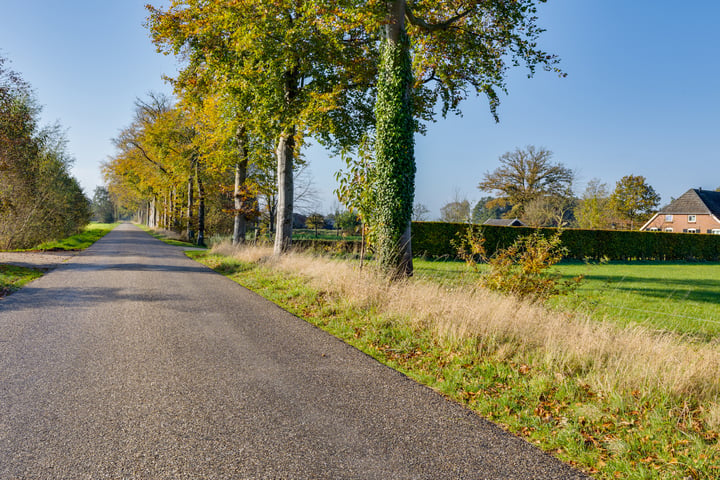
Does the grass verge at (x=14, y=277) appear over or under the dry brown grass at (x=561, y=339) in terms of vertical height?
under

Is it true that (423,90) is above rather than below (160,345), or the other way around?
above

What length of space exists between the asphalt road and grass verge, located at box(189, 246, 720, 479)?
1.24 ft

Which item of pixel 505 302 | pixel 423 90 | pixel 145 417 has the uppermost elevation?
pixel 423 90

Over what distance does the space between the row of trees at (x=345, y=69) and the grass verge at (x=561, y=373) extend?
10.4 feet

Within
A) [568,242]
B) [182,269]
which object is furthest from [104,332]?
[568,242]

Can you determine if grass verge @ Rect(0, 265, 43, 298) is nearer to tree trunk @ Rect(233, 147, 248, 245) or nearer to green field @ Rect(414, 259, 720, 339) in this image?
tree trunk @ Rect(233, 147, 248, 245)

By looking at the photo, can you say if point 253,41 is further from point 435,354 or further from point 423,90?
point 435,354

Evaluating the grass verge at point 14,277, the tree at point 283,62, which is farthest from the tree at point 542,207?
the grass verge at point 14,277

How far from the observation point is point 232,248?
19422 mm

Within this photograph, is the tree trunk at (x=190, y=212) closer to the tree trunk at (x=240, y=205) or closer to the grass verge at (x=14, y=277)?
the tree trunk at (x=240, y=205)

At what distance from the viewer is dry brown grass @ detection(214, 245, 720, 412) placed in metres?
4.16

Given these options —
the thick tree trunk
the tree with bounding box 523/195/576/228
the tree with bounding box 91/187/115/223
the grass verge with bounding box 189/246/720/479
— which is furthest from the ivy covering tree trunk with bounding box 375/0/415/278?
the tree with bounding box 91/187/115/223

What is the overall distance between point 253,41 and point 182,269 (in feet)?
26.6

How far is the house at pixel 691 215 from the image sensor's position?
177 ft
